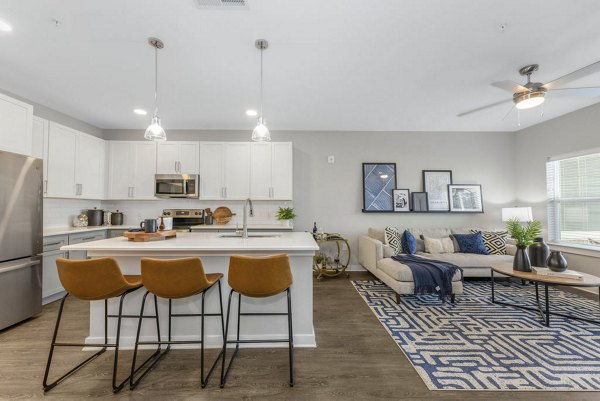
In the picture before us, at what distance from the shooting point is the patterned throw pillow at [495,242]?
4266 mm

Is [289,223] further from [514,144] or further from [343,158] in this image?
[514,144]

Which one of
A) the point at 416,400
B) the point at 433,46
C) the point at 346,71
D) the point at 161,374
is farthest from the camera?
the point at 346,71

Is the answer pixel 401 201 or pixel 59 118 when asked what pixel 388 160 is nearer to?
pixel 401 201

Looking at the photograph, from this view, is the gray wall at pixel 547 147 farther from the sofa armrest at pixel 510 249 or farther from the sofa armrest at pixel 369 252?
the sofa armrest at pixel 369 252

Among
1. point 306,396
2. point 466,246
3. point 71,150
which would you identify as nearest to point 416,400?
point 306,396

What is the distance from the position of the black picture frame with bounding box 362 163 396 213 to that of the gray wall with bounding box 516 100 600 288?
2409 mm

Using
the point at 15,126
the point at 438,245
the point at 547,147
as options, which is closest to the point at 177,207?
the point at 15,126

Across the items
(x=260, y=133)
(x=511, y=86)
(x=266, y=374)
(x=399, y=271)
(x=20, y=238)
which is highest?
(x=511, y=86)

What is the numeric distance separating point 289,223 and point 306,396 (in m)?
2.97

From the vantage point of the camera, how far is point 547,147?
440 centimetres

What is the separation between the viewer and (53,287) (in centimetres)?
337

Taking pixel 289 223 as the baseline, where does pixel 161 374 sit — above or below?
below

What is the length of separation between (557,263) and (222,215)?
4.76m

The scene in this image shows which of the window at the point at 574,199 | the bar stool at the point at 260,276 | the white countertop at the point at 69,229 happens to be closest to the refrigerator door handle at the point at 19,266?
the white countertop at the point at 69,229
